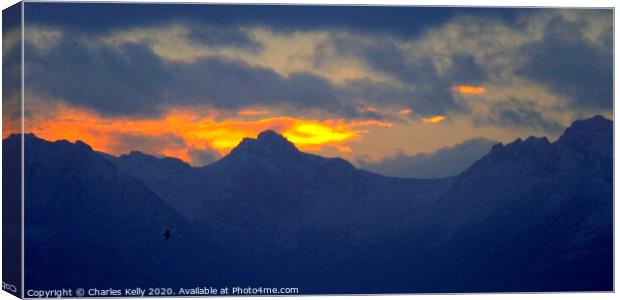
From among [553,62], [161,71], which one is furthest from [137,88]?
[553,62]

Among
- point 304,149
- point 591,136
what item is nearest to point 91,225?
point 304,149

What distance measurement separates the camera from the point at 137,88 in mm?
21406

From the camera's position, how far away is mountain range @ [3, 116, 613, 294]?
69.7ft

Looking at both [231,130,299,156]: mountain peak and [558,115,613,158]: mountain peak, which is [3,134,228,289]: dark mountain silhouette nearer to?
[231,130,299,156]: mountain peak

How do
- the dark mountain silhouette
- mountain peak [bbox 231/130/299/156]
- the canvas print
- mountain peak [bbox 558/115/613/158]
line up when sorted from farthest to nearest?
mountain peak [bbox 558/115/613/158] < mountain peak [bbox 231/130/299/156] < the canvas print < the dark mountain silhouette

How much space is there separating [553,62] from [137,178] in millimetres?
6247

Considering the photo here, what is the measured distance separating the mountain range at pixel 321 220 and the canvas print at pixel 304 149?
28 millimetres

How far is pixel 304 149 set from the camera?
21.9 meters

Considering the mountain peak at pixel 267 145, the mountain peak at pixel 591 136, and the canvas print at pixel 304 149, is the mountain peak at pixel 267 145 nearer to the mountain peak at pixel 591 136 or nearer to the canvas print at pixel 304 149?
the canvas print at pixel 304 149

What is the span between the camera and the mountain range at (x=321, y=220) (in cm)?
2125

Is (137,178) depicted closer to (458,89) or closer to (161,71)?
(161,71)

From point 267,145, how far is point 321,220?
1359 mm

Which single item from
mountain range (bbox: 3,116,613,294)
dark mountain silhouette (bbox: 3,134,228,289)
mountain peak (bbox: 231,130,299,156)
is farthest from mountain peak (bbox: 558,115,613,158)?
dark mountain silhouette (bbox: 3,134,228,289)

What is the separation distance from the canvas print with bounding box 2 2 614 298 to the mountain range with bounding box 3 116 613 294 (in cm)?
3
